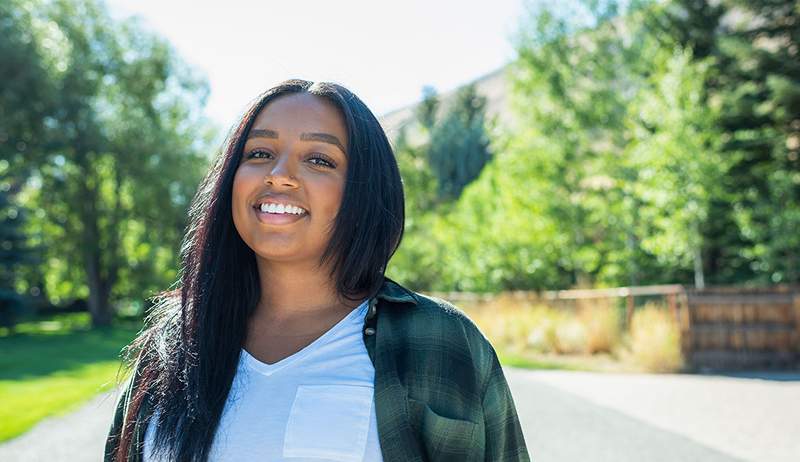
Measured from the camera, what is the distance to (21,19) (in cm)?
2594

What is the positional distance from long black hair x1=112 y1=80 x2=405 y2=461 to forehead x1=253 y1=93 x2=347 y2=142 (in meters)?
0.02

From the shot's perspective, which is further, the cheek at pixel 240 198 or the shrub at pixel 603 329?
the shrub at pixel 603 329

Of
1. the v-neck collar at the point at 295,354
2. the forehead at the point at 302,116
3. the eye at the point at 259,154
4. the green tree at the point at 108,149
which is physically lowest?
the v-neck collar at the point at 295,354

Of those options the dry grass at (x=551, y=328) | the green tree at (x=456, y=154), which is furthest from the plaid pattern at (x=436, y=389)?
the green tree at (x=456, y=154)

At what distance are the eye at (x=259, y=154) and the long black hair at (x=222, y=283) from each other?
0.11 ft

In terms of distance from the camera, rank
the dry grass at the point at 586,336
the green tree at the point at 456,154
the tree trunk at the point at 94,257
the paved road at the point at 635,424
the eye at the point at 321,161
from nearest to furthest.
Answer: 1. the eye at the point at 321,161
2. the paved road at the point at 635,424
3. the dry grass at the point at 586,336
4. the tree trunk at the point at 94,257
5. the green tree at the point at 456,154

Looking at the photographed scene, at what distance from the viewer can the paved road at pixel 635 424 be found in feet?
20.2

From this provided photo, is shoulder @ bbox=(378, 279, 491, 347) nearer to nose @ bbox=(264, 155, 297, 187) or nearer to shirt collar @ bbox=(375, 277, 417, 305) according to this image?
shirt collar @ bbox=(375, 277, 417, 305)

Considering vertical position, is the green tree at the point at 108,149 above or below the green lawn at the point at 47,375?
above

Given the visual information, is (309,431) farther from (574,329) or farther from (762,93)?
(762,93)

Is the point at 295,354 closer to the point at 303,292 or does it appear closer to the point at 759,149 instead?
the point at 303,292

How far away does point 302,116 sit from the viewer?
1772mm

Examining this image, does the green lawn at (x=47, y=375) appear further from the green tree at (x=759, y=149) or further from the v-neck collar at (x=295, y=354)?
the green tree at (x=759, y=149)

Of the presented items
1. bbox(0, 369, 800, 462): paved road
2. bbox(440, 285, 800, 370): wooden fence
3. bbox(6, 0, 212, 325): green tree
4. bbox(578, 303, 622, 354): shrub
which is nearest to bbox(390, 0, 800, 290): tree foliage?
bbox(578, 303, 622, 354): shrub
